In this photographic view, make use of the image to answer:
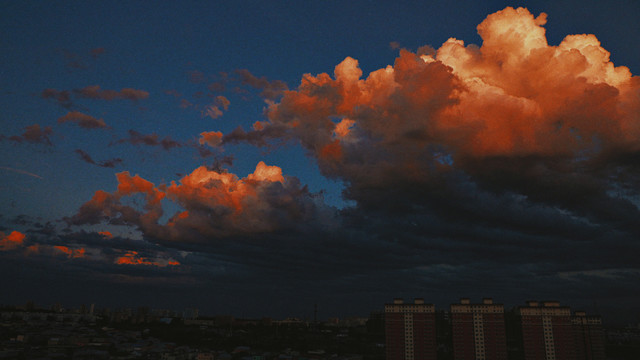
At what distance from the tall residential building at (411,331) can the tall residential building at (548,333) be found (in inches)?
667

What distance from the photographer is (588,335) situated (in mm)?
93438

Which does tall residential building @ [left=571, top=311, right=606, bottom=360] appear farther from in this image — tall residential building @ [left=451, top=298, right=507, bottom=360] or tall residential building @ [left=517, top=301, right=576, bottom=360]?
tall residential building @ [left=451, top=298, right=507, bottom=360]

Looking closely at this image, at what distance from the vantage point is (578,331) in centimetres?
9431

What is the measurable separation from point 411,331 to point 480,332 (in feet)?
42.6

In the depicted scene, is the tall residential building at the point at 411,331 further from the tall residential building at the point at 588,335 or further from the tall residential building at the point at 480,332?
the tall residential building at the point at 588,335

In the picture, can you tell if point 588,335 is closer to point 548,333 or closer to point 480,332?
point 548,333

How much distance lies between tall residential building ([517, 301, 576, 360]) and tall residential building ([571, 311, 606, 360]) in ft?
69.3

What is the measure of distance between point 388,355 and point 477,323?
18066mm

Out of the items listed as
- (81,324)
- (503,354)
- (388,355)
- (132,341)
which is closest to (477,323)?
(503,354)

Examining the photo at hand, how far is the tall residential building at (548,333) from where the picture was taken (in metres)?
74.5

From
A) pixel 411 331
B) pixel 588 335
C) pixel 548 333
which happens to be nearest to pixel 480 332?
pixel 548 333

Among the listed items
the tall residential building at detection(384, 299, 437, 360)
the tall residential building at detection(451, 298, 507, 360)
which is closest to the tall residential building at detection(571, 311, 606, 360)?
the tall residential building at detection(451, 298, 507, 360)

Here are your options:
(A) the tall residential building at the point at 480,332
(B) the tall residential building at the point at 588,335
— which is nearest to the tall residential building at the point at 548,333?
(A) the tall residential building at the point at 480,332

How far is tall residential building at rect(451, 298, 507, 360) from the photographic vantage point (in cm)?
7738
